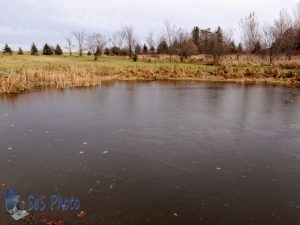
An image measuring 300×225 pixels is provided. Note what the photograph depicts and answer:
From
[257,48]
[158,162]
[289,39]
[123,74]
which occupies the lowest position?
[158,162]

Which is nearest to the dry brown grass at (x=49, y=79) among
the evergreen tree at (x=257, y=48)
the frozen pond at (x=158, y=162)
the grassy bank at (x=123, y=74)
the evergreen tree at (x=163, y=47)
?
the grassy bank at (x=123, y=74)

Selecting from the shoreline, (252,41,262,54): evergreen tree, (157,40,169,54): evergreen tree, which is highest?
(157,40,169,54): evergreen tree

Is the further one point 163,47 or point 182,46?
point 163,47

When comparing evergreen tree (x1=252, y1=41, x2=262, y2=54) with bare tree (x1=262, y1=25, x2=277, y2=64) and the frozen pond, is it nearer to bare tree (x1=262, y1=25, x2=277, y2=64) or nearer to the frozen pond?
bare tree (x1=262, y1=25, x2=277, y2=64)

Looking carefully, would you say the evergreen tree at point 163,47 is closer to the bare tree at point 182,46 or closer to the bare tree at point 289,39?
the bare tree at point 182,46

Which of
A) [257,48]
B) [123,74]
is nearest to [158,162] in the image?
[123,74]

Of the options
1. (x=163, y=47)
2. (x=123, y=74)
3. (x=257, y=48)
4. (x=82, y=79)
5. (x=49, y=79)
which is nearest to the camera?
(x=49, y=79)

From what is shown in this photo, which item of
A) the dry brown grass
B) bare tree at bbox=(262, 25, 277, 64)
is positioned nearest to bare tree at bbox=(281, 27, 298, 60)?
bare tree at bbox=(262, 25, 277, 64)

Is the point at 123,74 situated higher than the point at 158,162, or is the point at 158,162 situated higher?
the point at 123,74

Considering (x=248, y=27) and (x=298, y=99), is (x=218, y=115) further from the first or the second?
(x=248, y=27)

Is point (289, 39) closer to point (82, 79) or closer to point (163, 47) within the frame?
point (163, 47)

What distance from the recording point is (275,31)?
45.9 meters

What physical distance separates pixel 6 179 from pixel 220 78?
24.4 meters

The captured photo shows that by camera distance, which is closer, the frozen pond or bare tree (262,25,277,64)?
the frozen pond
